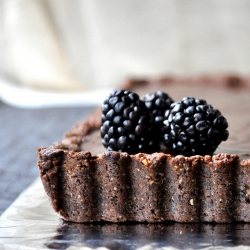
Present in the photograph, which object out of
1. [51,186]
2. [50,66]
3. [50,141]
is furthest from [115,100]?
[50,66]

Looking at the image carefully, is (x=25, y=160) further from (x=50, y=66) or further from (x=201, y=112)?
(x=50, y=66)

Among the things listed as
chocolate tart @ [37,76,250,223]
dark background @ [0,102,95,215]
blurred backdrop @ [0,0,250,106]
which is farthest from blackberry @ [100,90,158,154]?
blurred backdrop @ [0,0,250,106]

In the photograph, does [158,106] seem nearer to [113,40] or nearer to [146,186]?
[146,186]

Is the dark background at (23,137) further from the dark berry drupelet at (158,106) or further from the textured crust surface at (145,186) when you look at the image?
the dark berry drupelet at (158,106)

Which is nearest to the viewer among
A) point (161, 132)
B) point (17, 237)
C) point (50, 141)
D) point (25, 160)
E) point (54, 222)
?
point (17, 237)

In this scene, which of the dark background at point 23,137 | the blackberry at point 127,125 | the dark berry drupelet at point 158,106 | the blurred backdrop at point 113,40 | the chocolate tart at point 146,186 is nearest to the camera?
the chocolate tart at point 146,186

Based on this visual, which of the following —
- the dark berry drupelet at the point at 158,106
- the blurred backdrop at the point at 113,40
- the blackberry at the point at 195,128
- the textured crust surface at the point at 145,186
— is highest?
the blurred backdrop at the point at 113,40

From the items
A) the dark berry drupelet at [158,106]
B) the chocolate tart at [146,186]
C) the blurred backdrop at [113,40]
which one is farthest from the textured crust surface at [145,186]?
the blurred backdrop at [113,40]

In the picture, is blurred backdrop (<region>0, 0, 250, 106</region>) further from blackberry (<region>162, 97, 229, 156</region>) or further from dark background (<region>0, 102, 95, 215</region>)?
blackberry (<region>162, 97, 229, 156</region>)
